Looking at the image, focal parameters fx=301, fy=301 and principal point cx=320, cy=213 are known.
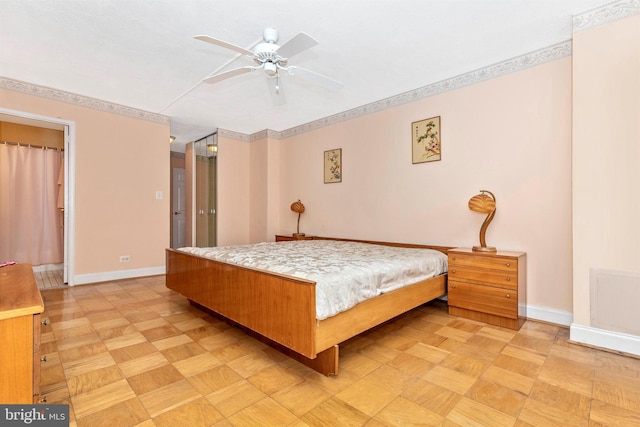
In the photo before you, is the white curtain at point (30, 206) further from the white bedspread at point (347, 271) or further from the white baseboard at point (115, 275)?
the white bedspread at point (347, 271)

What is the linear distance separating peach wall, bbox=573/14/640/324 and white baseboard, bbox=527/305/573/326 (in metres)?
0.35

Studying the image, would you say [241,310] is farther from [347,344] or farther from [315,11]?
[315,11]

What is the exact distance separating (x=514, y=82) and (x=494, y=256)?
5.72 ft

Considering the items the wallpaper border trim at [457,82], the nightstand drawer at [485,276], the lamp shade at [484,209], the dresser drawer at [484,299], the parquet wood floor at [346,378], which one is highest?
the wallpaper border trim at [457,82]

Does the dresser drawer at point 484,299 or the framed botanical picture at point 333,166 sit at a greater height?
the framed botanical picture at point 333,166

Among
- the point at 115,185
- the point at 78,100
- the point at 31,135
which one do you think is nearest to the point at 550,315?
the point at 115,185

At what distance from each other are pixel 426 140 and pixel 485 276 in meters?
1.71

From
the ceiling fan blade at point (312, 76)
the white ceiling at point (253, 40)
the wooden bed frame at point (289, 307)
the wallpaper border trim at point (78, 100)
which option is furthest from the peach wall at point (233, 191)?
the ceiling fan blade at point (312, 76)

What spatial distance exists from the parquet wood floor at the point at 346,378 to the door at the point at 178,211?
4.62 m

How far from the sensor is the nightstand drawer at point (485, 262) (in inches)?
102

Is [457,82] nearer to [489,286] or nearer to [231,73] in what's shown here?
[489,286]

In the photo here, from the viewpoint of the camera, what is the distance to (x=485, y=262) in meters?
2.75

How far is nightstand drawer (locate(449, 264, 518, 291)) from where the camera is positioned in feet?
8.51

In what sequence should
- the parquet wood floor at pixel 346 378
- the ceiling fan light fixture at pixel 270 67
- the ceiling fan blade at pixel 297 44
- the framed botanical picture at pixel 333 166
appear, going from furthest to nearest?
the framed botanical picture at pixel 333 166 < the ceiling fan light fixture at pixel 270 67 < the ceiling fan blade at pixel 297 44 < the parquet wood floor at pixel 346 378
